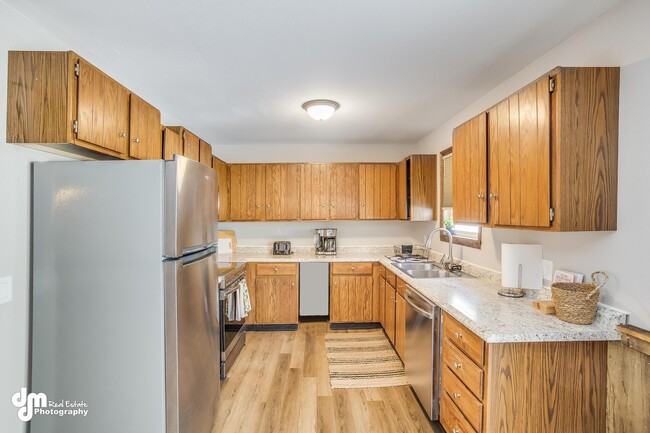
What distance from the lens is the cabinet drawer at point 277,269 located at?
380cm

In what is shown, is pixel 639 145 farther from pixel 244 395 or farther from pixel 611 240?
pixel 244 395

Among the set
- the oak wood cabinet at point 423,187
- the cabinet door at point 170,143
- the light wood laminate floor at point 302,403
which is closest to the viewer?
the light wood laminate floor at point 302,403

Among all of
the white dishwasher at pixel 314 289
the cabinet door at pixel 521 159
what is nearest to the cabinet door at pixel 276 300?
the white dishwasher at pixel 314 289

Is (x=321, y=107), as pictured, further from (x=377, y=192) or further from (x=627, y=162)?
(x=627, y=162)

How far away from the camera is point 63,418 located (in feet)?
5.04

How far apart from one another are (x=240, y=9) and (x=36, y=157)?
1.33 metres

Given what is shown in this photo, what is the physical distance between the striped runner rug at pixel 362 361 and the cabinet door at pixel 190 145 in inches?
97.0

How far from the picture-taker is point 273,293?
12.5 feet

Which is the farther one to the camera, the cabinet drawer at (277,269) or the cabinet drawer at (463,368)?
the cabinet drawer at (277,269)

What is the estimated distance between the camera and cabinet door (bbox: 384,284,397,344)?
10.2 ft

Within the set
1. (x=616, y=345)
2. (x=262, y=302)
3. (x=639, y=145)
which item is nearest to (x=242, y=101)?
(x=262, y=302)

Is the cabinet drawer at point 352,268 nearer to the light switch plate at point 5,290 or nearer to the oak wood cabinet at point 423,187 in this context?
the oak wood cabinet at point 423,187

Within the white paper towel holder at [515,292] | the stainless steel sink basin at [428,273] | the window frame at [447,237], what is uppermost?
the window frame at [447,237]

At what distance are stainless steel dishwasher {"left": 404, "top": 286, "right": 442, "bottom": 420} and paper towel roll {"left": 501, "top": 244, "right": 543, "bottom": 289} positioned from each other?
52 centimetres
